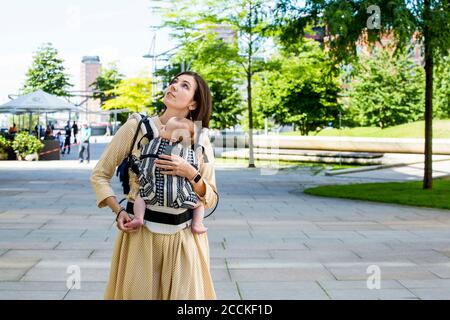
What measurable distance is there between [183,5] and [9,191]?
41.5 ft

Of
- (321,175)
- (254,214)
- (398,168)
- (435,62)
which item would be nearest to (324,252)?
(254,214)

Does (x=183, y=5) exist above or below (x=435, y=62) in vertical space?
above

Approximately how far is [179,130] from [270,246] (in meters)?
5.41

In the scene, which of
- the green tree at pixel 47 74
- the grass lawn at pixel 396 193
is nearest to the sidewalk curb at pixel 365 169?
the grass lawn at pixel 396 193

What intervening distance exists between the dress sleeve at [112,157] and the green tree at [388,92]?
157 ft

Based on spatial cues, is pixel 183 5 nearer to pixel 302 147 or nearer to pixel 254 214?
pixel 302 147

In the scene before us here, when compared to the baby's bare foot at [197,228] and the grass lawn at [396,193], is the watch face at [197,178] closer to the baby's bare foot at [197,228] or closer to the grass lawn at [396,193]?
the baby's bare foot at [197,228]

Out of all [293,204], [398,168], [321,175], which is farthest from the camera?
[398,168]

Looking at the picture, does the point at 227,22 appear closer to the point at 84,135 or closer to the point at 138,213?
the point at 84,135

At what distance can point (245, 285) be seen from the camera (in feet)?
20.5

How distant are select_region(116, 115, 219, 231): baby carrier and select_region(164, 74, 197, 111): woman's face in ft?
0.46

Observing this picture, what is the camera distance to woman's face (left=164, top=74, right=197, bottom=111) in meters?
3.29

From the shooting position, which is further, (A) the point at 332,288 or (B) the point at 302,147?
(B) the point at 302,147

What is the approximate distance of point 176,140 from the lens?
3252 mm
